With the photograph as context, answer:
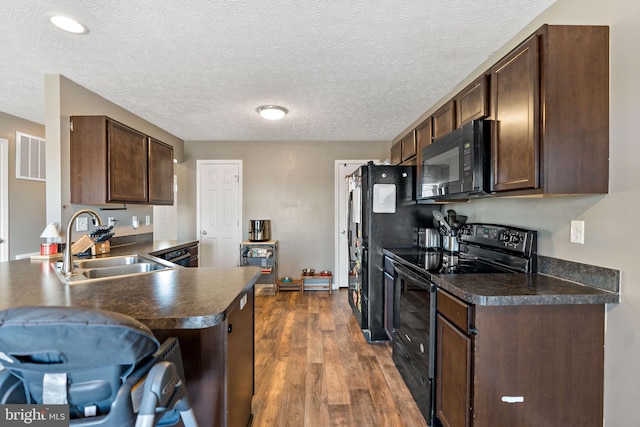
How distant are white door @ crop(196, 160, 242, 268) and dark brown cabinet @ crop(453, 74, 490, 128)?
3567 millimetres

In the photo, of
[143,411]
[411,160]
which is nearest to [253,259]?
[411,160]

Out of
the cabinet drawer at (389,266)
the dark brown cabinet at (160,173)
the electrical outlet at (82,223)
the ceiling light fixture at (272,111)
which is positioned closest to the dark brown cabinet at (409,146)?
the cabinet drawer at (389,266)

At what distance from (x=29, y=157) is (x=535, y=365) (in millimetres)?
5523

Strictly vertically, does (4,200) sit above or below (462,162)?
below

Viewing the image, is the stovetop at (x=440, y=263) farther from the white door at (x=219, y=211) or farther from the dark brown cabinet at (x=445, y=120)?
the white door at (x=219, y=211)

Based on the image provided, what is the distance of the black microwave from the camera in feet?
5.70

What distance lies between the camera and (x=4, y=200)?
3559 mm

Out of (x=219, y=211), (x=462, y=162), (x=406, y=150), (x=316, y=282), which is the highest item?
(x=406, y=150)

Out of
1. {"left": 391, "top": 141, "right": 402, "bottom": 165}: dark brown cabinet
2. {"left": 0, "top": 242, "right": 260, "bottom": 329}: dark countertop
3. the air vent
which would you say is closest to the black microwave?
{"left": 391, "top": 141, "right": 402, "bottom": 165}: dark brown cabinet

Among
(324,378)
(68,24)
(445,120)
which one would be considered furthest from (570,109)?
(68,24)

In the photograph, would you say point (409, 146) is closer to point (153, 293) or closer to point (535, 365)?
point (535, 365)

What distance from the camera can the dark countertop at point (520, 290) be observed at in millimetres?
1325

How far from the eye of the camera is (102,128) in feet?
8.52

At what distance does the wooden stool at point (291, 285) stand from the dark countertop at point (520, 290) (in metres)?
3.27
